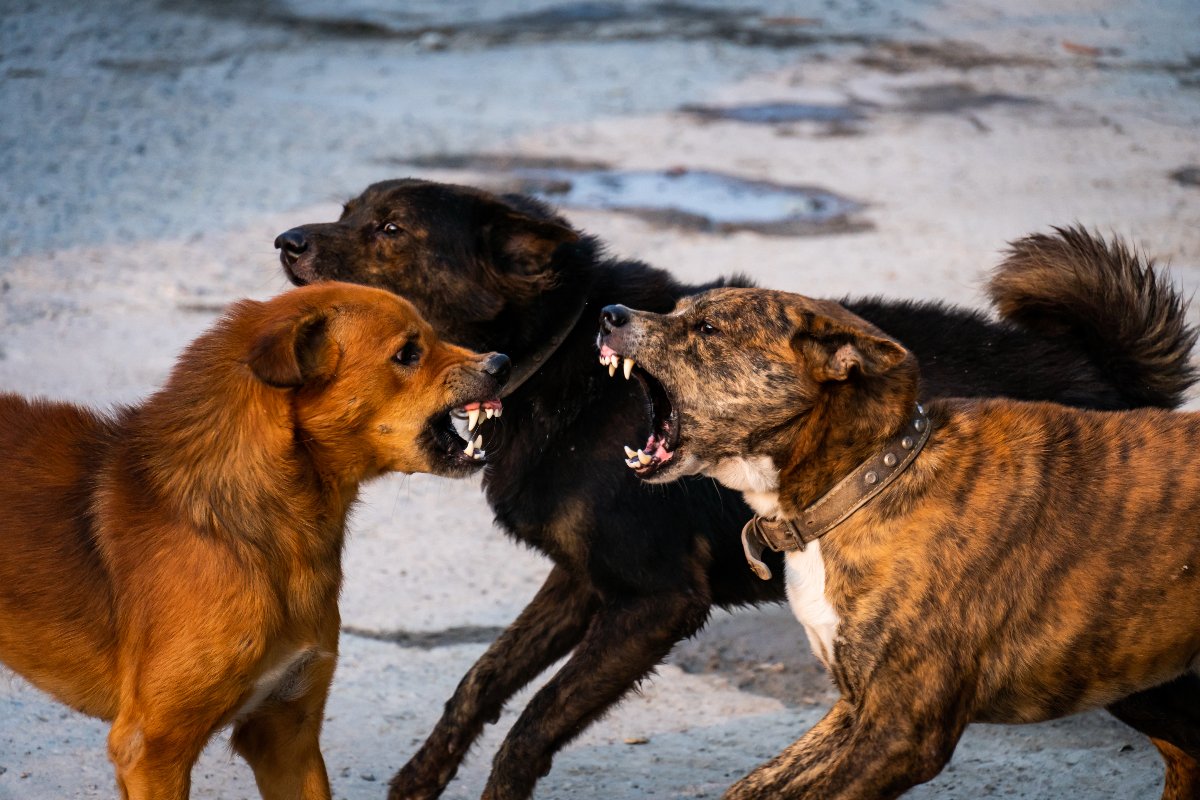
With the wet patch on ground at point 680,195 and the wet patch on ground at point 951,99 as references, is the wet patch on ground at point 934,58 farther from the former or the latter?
the wet patch on ground at point 680,195

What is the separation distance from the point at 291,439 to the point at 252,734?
88 centimetres

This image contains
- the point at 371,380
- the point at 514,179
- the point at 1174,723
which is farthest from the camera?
the point at 514,179

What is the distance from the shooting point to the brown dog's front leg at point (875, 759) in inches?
151

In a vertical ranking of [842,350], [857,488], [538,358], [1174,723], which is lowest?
[1174,723]

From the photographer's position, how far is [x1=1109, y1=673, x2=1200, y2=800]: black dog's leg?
440 cm

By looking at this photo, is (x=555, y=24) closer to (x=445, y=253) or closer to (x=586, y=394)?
(x=445, y=253)

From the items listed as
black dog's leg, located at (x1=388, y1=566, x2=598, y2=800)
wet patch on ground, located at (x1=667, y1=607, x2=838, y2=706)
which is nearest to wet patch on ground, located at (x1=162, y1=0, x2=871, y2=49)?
wet patch on ground, located at (x1=667, y1=607, x2=838, y2=706)

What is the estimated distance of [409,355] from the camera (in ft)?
13.7

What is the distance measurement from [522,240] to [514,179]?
5204 mm

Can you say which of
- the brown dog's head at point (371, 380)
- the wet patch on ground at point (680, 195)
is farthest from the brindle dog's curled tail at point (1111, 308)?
the wet patch on ground at point (680, 195)

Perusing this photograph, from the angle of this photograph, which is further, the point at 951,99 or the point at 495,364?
the point at 951,99

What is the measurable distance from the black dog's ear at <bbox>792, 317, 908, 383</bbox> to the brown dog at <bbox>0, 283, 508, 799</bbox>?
867 mm

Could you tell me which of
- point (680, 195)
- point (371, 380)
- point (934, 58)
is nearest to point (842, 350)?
point (371, 380)

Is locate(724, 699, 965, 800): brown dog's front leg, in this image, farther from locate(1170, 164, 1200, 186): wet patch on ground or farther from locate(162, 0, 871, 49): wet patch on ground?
locate(162, 0, 871, 49): wet patch on ground
